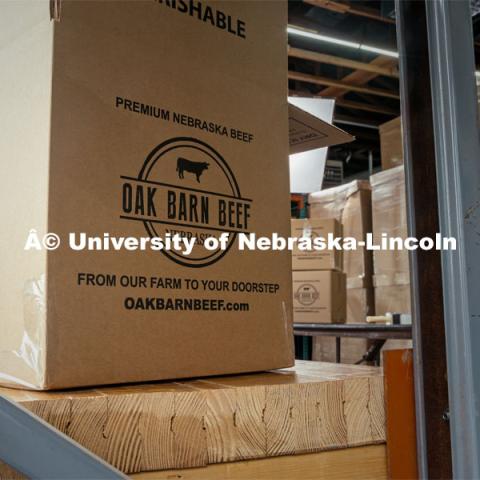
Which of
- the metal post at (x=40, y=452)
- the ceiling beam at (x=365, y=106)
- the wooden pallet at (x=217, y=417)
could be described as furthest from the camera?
the ceiling beam at (x=365, y=106)

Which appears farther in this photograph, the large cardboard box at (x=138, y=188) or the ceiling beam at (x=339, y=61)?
the ceiling beam at (x=339, y=61)

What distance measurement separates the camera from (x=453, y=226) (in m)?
0.94

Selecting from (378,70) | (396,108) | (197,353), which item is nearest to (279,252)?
(197,353)

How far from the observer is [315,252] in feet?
12.2

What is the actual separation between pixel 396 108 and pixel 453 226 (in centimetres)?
548

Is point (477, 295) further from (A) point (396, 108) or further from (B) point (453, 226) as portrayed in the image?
(A) point (396, 108)

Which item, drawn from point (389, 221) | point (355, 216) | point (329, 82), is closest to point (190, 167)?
point (389, 221)

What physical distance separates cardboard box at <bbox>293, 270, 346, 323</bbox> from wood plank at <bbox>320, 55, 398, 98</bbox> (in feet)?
6.25

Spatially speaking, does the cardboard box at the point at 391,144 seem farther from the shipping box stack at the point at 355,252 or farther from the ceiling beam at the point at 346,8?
the ceiling beam at the point at 346,8

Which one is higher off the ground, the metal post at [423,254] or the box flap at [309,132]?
the box flap at [309,132]

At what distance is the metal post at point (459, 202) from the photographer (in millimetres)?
906

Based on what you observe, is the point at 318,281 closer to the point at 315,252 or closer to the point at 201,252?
the point at 315,252

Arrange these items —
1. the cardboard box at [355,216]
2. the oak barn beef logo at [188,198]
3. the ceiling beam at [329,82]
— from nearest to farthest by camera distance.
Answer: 1. the oak barn beef logo at [188,198]
2. the cardboard box at [355,216]
3. the ceiling beam at [329,82]

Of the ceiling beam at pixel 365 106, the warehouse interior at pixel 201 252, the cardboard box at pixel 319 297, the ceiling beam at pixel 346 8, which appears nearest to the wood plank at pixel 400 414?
the warehouse interior at pixel 201 252
